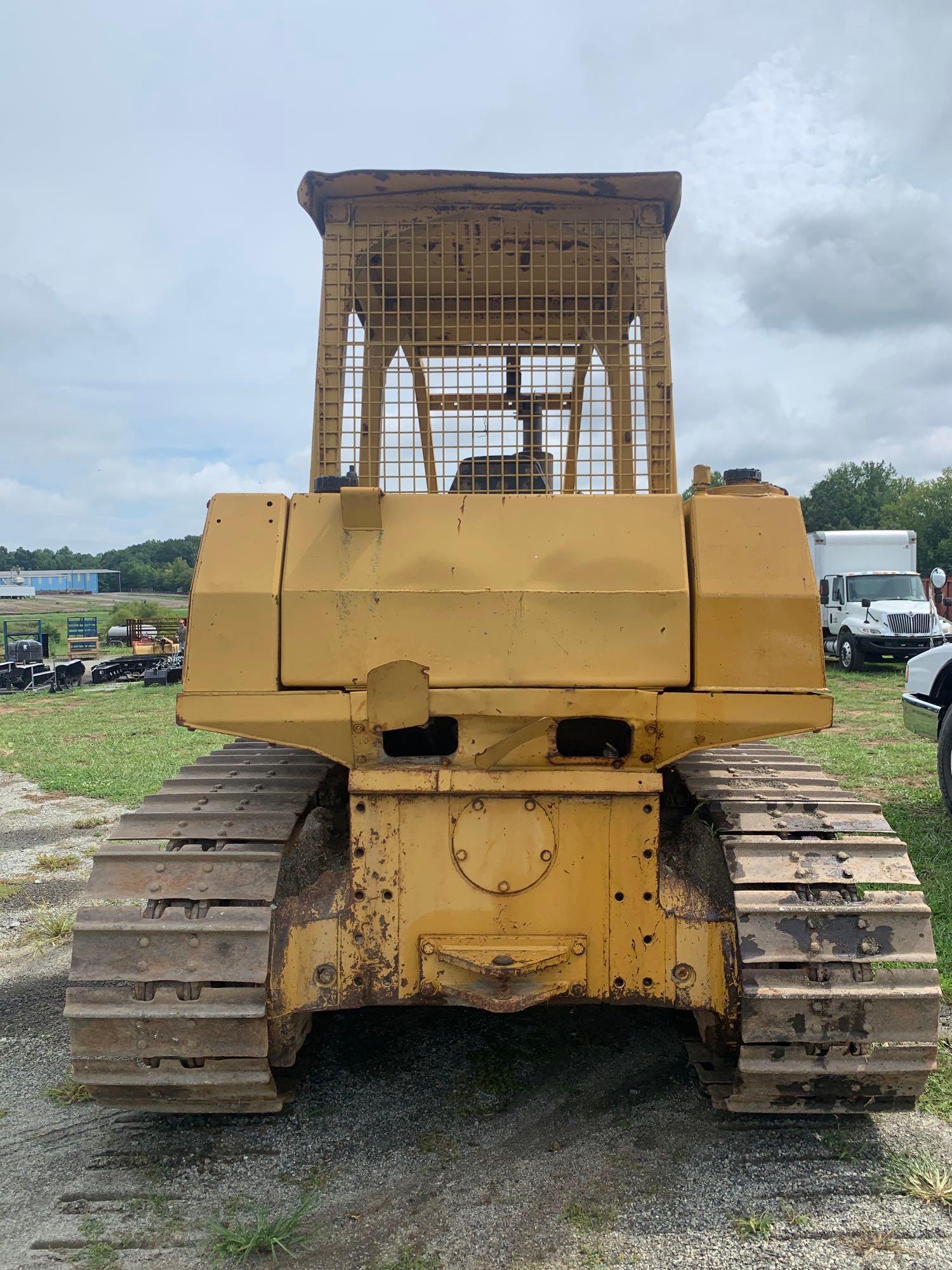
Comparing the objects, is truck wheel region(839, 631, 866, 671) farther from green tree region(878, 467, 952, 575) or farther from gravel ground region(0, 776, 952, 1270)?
green tree region(878, 467, 952, 575)

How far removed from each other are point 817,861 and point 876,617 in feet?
64.7

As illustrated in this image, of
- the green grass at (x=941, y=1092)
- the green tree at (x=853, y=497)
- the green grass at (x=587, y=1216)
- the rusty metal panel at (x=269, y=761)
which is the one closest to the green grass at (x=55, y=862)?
the rusty metal panel at (x=269, y=761)

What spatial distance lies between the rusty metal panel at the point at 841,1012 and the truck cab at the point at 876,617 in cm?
1890

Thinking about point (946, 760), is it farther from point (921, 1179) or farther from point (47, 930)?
point (47, 930)

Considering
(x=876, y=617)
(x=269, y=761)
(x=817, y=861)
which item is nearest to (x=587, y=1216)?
(x=817, y=861)

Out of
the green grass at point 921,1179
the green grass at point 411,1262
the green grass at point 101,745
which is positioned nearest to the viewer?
the green grass at point 411,1262

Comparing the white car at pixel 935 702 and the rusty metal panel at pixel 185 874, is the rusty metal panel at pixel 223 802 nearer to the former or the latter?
the rusty metal panel at pixel 185 874

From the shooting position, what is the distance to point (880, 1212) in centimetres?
283

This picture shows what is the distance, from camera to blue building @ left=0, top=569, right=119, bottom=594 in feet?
253

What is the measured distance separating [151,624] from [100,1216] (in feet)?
107

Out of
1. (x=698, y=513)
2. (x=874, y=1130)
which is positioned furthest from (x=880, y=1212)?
(x=698, y=513)

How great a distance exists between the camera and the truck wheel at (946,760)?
293 inches

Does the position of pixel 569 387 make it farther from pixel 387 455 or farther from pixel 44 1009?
pixel 44 1009

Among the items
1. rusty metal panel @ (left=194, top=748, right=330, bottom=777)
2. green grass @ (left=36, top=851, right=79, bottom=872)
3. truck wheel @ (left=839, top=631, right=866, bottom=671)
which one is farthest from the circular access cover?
truck wheel @ (left=839, top=631, right=866, bottom=671)
